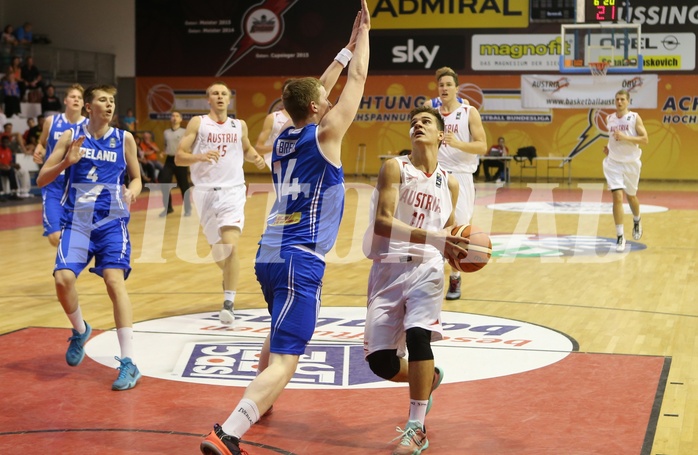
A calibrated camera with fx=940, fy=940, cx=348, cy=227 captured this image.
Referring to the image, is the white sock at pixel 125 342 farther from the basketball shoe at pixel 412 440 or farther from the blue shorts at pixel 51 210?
the blue shorts at pixel 51 210

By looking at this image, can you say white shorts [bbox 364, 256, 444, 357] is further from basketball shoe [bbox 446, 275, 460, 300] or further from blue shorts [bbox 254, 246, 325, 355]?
basketball shoe [bbox 446, 275, 460, 300]

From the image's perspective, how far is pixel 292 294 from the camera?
4676mm

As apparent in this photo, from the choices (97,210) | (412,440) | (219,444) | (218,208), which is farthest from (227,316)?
(219,444)

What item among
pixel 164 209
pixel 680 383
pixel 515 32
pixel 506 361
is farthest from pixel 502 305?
pixel 515 32

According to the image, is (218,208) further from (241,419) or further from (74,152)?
(241,419)

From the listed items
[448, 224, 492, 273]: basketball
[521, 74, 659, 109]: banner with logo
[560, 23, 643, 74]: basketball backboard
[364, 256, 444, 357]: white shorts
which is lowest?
[364, 256, 444, 357]: white shorts

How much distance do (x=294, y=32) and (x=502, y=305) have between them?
2335 cm

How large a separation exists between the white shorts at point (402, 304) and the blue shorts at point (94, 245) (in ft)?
6.78

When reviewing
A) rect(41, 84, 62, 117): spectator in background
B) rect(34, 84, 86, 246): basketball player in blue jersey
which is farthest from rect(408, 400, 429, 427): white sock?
rect(41, 84, 62, 117): spectator in background

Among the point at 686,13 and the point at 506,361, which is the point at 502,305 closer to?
the point at 506,361

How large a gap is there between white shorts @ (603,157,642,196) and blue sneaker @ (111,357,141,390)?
9.12 meters

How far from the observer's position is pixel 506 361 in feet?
22.4

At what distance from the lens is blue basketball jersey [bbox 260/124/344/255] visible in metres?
4.79

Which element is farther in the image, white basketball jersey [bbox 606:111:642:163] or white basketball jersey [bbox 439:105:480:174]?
white basketball jersey [bbox 606:111:642:163]
